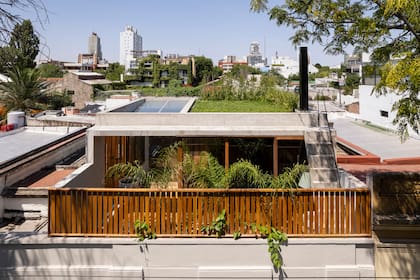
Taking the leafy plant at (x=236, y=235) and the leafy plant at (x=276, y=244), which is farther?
the leafy plant at (x=236, y=235)

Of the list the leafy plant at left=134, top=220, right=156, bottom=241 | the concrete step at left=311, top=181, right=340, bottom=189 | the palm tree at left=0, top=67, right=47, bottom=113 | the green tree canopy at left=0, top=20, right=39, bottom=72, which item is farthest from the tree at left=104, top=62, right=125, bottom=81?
the green tree canopy at left=0, top=20, right=39, bottom=72

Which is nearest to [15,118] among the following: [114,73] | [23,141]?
[23,141]

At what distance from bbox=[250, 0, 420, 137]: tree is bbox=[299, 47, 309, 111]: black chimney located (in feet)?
11.3

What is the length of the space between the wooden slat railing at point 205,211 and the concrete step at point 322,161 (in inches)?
84.4

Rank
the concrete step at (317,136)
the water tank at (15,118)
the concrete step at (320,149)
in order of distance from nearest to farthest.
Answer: the concrete step at (320,149), the concrete step at (317,136), the water tank at (15,118)

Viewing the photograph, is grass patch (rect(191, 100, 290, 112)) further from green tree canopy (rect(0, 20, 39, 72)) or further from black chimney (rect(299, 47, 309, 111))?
→ green tree canopy (rect(0, 20, 39, 72))

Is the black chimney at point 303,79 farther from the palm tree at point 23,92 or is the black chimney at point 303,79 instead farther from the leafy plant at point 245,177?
the palm tree at point 23,92

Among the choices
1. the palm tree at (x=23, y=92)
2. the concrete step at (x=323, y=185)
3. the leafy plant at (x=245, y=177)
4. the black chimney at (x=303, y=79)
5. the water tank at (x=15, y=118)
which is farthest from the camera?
the palm tree at (x=23, y=92)

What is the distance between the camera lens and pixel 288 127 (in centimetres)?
987

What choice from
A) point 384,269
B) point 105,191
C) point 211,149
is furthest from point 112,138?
point 384,269

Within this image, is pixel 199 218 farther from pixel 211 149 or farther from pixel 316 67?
pixel 316 67

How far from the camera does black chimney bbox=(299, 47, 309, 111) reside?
35.3ft

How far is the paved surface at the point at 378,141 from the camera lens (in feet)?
40.7

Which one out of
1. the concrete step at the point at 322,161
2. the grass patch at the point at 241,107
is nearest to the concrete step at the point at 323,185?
the concrete step at the point at 322,161
